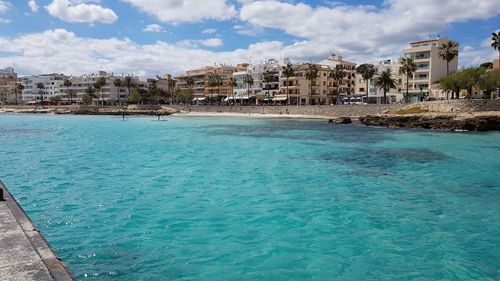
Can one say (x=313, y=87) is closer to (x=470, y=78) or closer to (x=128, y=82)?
(x=470, y=78)

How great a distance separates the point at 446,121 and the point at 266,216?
62186 mm

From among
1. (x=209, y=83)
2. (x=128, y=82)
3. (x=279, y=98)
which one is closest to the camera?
(x=279, y=98)

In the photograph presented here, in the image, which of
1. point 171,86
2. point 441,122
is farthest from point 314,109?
point 171,86

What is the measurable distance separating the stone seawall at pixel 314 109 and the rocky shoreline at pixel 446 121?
37.1 ft

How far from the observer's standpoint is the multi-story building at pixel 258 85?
14412 cm

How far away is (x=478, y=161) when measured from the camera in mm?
33156

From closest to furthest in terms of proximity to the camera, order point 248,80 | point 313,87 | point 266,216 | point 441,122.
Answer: point 266,216, point 441,122, point 313,87, point 248,80

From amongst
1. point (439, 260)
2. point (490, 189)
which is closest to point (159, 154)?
point (490, 189)

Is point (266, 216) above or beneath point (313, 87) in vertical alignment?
beneath

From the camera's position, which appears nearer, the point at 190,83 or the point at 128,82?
the point at 190,83

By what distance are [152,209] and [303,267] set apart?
8.35 meters

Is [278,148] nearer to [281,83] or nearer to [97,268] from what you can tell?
[97,268]

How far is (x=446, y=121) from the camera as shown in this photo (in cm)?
6875

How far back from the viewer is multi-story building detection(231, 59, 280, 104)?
473 feet
